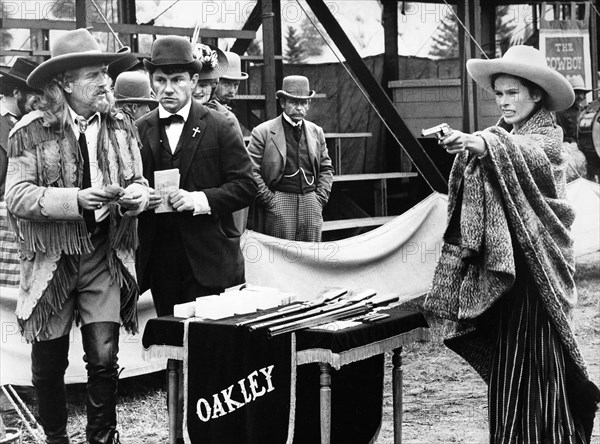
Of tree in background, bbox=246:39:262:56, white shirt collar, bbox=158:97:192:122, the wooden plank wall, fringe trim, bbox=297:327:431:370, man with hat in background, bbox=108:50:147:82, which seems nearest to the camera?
fringe trim, bbox=297:327:431:370

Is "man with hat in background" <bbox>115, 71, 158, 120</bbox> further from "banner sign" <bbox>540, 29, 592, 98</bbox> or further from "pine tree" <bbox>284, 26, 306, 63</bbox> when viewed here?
"banner sign" <bbox>540, 29, 592, 98</bbox>

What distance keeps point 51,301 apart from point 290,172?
3.51 meters

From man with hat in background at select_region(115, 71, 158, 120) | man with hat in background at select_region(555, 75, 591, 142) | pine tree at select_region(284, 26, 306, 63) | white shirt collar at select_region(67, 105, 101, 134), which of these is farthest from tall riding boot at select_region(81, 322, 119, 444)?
man with hat in background at select_region(555, 75, 591, 142)

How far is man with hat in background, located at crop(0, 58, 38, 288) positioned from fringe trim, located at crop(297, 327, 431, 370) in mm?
2110

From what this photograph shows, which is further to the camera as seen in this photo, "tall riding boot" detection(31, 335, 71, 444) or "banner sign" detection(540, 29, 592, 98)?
"banner sign" detection(540, 29, 592, 98)

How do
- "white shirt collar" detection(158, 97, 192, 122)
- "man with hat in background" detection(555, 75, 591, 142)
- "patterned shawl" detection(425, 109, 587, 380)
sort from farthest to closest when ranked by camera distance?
"man with hat in background" detection(555, 75, 591, 142) → "white shirt collar" detection(158, 97, 192, 122) → "patterned shawl" detection(425, 109, 587, 380)

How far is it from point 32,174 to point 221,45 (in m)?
5.34

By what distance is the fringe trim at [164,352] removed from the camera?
178 inches

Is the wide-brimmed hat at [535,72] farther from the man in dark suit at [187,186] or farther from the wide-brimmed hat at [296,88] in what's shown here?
the wide-brimmed hat at [296,88]

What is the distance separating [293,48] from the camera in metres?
11.0

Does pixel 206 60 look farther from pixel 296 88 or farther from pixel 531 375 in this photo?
pixel 531 375

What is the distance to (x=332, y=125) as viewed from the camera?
1098cm

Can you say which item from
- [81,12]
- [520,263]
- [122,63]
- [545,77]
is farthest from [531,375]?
[81,12]

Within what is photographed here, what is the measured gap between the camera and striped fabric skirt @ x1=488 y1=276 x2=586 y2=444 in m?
4.58
